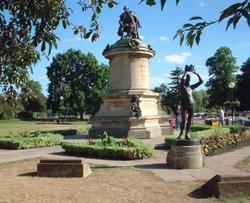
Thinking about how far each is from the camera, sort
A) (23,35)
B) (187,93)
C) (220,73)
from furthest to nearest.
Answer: (220,73) → (187,93) → (23,35)

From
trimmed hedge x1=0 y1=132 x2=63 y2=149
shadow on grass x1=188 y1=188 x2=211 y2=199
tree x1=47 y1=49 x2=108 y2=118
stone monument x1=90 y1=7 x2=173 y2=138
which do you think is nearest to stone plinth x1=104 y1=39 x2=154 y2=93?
stone monument x1=90 y1=7 x2=173 y2=138

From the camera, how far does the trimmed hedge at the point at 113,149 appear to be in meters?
13.3

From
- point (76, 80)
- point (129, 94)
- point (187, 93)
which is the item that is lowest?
point (187, 93)

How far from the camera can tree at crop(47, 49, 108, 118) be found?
6625 cm

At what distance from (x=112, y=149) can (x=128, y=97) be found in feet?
30.2

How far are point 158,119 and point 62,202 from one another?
56.2ft

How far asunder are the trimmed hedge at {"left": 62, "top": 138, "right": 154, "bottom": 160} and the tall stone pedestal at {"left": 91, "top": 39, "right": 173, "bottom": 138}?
6760 millimetres

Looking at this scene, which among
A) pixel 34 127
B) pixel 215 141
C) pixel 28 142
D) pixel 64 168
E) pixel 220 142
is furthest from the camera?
pixel 34 127

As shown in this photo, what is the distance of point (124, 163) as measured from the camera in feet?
41.0

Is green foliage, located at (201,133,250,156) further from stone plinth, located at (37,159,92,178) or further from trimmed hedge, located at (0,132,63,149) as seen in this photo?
trimmed hedge, located at (0,132,63,149)

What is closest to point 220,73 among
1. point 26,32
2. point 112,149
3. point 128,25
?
point 128,25

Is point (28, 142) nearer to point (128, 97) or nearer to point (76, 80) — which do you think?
point (128, 97)

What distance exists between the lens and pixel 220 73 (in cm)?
7719

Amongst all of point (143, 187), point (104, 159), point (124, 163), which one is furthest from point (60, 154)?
point (143, 187)
